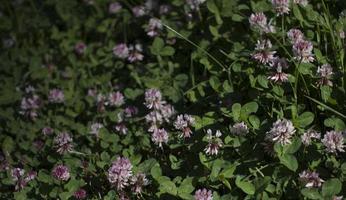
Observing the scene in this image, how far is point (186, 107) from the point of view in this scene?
2.90 m

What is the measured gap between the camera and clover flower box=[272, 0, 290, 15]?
2687 millimetres

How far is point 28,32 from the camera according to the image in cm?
391

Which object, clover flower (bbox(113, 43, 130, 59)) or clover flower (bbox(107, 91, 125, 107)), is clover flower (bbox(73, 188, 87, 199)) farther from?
clover flower (bbox(113, 43, 130, 59))

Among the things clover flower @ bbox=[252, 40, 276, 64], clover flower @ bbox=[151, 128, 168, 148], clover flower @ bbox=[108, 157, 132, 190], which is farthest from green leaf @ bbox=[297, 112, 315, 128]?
clover flower @ bbox=[108, 157, 132, 190]

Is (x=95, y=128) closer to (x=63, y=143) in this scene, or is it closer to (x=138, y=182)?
(x=63, y=143)

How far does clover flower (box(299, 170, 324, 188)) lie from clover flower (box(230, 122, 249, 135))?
0.96 ft

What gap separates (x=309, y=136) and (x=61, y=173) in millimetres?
931

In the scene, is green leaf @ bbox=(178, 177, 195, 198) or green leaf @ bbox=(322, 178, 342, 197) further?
green leaf @ bbox=(178, 177, 195, 198)

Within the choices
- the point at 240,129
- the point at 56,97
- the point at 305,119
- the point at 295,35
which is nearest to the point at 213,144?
the point at 240,129

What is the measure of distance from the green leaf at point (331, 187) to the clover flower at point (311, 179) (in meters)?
0.04

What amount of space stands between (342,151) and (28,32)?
2245 mm

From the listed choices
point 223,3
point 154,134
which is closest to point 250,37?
point 223,3

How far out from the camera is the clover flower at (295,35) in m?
2.58

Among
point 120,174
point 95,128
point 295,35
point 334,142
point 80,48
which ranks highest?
point 295,35
